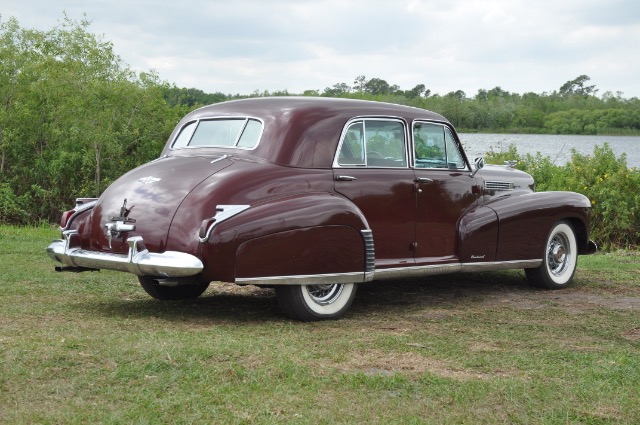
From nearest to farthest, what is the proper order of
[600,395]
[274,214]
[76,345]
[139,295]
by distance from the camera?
[600,395] → [76,345] → [274,214] → [139,295]

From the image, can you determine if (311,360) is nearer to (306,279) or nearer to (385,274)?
(306,279)

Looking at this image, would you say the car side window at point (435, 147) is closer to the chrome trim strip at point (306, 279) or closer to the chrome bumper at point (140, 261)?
the chrome trim strip at point (306, 279)

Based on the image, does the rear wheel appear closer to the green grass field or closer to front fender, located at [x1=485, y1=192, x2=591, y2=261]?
the green grass field

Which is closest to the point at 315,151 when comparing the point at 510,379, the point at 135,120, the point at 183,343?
the point at 183,343

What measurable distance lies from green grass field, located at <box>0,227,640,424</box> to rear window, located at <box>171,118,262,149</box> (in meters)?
1.40

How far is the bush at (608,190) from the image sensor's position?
15367 millimetres

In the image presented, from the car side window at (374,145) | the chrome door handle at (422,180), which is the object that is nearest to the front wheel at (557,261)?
the chrome door handle at (422,180)

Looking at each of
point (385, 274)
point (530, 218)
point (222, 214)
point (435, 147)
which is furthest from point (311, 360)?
point (530, 218)

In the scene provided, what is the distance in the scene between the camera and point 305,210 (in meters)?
6.86

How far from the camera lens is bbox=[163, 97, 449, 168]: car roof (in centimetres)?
731

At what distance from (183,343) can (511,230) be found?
4.14 metres

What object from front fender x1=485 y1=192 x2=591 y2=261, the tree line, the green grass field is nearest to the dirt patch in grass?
the green grass field

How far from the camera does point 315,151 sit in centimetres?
740

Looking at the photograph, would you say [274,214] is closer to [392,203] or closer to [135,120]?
[392,203]
